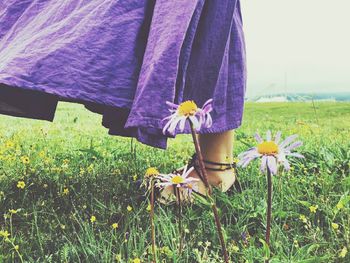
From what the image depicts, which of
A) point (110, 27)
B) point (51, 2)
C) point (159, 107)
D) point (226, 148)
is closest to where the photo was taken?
point (159, 107)

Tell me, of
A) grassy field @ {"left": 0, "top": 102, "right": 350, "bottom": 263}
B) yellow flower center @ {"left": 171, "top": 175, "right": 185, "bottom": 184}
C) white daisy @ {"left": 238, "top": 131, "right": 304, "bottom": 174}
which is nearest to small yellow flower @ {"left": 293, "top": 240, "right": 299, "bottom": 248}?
grassy field @ {"left": 0, "top": 102, "right": 350, "bottom": 263}

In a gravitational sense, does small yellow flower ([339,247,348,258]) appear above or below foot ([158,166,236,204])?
below

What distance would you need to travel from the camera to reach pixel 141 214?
66.2 inches

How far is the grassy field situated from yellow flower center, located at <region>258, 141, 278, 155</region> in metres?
0.33

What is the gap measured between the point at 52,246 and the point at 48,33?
2.09 ft

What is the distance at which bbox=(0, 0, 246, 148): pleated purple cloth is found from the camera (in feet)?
4.73

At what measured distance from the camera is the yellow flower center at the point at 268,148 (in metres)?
0.77

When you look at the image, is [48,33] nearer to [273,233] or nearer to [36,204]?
[36,204]

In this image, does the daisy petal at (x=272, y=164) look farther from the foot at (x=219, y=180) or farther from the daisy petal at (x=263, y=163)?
the foot at (x=219, y=180)

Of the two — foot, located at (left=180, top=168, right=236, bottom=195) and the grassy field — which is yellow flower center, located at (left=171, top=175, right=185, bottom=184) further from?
foot, located at (left=180, top=168, right=236, bottom=195)

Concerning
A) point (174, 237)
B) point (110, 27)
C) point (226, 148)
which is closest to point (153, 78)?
point (110, 27)

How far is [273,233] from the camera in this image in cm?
147

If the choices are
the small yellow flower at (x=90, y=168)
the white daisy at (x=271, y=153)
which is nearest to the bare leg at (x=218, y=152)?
the small yellow flower at (x=90, y=168)

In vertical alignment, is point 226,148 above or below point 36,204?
above
